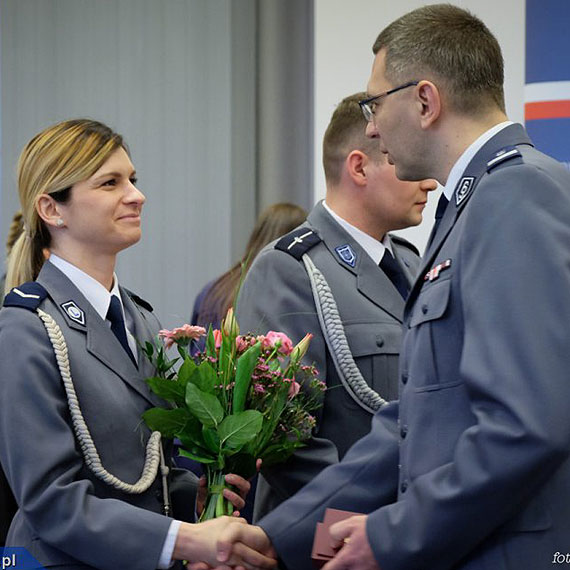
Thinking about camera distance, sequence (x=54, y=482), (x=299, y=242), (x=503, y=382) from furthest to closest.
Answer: (x=299, y=242) → (x=54, y=482) → (x=503, y=382)

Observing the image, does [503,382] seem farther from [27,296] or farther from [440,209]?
[27,296]

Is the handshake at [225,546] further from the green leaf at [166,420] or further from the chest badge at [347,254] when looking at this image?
the chest badge at [347,254]

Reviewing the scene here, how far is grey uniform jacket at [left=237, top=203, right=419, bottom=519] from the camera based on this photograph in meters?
2.58

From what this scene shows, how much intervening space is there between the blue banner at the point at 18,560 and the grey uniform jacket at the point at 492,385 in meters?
0.77

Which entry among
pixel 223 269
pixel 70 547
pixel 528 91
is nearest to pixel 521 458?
pixel 70 547

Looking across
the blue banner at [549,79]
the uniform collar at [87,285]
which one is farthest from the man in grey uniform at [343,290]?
the blue banner at [549,79]

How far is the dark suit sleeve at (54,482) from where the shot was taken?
6.88ft

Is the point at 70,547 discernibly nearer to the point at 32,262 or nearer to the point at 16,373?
the point at 16,373

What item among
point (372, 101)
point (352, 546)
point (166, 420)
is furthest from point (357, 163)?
point (352, 546)

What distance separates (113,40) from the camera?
5.04 metres

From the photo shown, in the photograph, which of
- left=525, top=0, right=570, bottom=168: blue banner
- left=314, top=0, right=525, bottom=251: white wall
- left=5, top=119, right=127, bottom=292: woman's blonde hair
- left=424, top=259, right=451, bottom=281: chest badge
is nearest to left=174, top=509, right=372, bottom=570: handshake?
left=424, top=259, right=451, bottom=281: chest badge

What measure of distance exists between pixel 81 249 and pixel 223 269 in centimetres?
261

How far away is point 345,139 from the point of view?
2896 mm

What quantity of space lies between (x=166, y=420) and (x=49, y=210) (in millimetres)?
577
